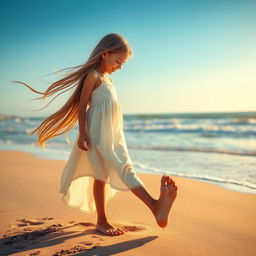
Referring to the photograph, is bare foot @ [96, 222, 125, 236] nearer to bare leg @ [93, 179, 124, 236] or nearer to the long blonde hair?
bare leg @ [93, 179, 124, 236]

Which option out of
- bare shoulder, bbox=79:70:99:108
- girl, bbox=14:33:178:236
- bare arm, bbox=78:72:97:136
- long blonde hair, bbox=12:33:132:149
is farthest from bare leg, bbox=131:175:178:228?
long blonde hair, bbox=12:33:132:149

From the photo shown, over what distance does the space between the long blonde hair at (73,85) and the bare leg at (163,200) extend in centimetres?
95

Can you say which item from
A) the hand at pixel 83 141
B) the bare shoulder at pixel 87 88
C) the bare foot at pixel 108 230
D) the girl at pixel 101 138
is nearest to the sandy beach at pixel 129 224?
the bare foot at pixel 108 230

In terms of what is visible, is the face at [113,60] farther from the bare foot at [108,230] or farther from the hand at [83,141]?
the bare foot at [108,230]

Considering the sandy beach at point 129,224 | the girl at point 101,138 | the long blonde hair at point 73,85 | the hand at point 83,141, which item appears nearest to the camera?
the sandy beach at point 129,224

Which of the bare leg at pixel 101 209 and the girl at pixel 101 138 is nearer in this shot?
the girl at pixel 101 138

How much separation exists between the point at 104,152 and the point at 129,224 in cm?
84

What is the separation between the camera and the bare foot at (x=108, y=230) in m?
2.46

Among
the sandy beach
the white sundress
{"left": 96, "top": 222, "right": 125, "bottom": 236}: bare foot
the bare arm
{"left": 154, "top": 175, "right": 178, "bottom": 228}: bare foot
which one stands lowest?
the sandy beach

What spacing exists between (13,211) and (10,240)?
0.73 meters

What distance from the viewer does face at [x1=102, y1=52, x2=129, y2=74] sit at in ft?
8.48

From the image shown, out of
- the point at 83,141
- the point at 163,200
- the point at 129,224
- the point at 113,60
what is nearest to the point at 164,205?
the point at 163,200

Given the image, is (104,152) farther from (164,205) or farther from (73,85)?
(73,85)

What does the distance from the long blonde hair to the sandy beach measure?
0.78 m
